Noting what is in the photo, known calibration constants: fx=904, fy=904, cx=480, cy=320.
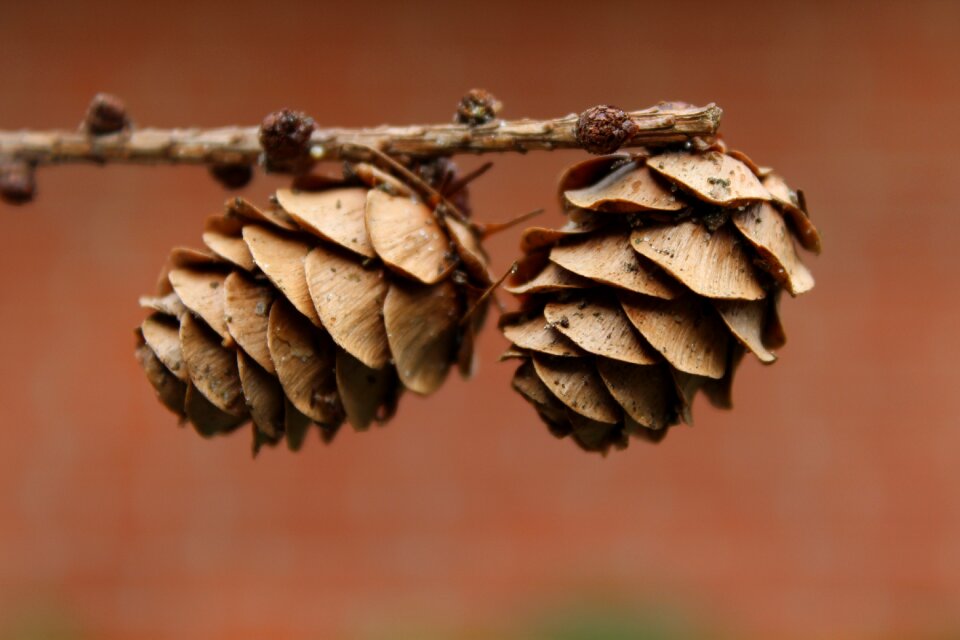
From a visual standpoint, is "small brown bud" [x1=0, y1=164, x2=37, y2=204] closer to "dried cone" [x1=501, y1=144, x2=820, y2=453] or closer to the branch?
the branch

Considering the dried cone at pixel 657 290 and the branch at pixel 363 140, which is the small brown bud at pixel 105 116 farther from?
the dried cone at pixel 657 290

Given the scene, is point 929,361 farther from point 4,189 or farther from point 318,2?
point 4,189

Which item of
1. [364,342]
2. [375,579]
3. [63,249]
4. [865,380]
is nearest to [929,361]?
[865,380]

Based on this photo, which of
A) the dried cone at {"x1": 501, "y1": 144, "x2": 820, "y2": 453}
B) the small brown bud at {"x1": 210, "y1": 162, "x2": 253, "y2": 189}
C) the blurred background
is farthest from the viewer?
the blurred background

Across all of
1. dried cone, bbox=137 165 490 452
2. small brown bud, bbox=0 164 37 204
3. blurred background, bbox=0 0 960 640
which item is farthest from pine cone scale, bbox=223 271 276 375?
blurred background, bbox=0 0 960 640

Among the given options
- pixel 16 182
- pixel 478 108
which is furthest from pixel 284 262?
pixel 16 182

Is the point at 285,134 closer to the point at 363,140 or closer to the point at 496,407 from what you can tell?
the point at 363,140
